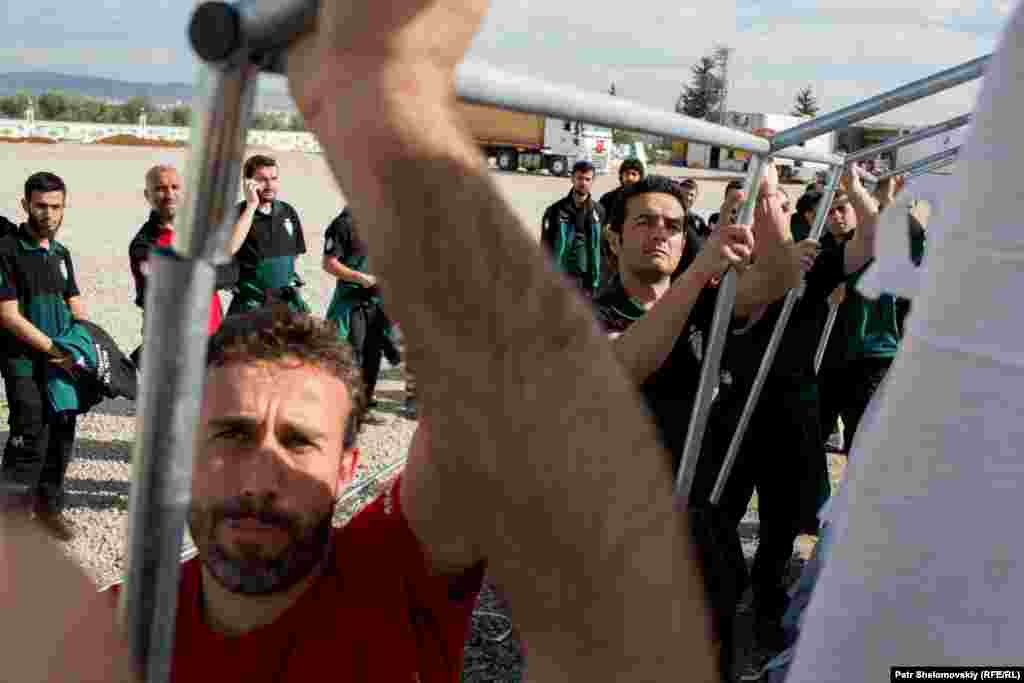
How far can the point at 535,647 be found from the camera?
62 centimetres

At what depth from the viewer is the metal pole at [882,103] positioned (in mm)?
1790

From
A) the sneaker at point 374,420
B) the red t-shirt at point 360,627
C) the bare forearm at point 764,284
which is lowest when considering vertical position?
the sneaker at point 374,420

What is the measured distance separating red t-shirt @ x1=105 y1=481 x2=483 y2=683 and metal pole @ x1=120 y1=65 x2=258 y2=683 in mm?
668

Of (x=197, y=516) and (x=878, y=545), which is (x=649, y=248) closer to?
(x=197, y=516)

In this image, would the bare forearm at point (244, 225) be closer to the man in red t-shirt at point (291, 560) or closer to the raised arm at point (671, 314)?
the raised arm at point (671, 314)

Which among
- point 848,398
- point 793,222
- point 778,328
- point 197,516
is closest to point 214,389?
point 197,516

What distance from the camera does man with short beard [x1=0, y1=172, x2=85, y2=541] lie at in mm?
4730

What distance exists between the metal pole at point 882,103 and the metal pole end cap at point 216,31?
4.46 ft

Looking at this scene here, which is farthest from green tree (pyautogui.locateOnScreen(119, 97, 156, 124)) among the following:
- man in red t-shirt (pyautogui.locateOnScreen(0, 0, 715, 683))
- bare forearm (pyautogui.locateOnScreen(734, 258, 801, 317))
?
man in red t-shirt (pyautogui.locateOnScreen(0, 0, 715, 683))

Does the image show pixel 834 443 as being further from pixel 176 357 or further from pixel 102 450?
pixel 176 357

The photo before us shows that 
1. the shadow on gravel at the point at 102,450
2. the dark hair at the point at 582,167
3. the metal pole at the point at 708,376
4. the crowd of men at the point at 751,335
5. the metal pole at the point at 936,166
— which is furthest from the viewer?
the dark hair at the point at 582,167

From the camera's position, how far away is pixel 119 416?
693 cm

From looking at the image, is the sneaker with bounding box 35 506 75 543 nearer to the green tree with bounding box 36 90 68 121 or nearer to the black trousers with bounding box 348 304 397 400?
the black trousers with bounding box 348 304 397 400

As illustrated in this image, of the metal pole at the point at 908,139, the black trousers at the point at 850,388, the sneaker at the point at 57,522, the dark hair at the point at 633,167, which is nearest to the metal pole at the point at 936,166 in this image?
the metal pole at the point at 908,139
